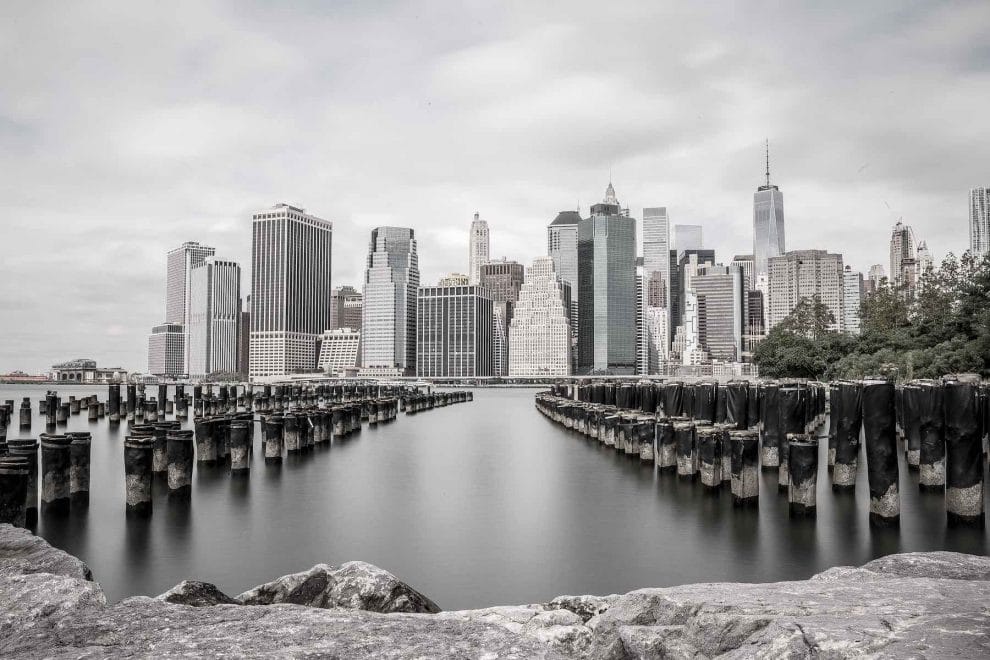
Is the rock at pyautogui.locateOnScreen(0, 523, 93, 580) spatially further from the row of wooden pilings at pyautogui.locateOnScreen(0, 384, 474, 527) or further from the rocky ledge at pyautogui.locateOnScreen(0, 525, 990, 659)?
the row of wooden pilings at pyautogui.locateOnScreen(0, 384, 474, 527)

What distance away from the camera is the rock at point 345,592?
8.05 meters

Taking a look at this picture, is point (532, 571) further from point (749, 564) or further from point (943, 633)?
point (943, 633)

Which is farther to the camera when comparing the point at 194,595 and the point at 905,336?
the point at 905,336

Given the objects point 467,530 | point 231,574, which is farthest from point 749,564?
point 231,574

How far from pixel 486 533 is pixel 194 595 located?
9571 millimetres

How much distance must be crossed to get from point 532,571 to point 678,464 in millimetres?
10788

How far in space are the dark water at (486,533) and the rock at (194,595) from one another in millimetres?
4352

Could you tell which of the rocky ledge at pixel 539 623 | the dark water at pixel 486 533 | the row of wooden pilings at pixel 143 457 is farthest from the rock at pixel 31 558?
the row of wooden pilings at pixel 143 457

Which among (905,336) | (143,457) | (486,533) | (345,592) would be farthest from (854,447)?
(905,336)

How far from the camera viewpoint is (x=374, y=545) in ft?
50.2

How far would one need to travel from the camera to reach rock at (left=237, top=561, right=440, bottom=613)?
8047 millimetres

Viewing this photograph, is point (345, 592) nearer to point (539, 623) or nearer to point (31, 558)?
point (539, 623)

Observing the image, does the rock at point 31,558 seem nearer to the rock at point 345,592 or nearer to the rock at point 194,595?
the rock at point 194,595

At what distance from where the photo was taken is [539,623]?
23.3 feet
